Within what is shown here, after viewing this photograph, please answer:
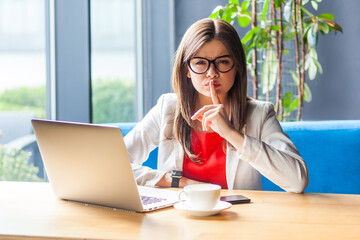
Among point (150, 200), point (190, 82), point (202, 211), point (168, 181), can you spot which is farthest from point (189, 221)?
point (190, 82)

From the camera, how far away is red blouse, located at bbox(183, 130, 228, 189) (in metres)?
1.80

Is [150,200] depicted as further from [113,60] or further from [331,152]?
[113,60]

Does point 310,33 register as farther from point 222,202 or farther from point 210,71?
point 222,202

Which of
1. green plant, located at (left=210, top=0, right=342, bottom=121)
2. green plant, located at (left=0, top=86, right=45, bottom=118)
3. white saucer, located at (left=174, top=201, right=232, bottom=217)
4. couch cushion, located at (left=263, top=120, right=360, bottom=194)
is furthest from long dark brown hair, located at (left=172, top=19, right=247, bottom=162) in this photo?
green plant, located at (left=210, top=0, right=342, bottom=121)

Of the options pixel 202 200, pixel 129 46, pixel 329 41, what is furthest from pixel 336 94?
pixel 202 200

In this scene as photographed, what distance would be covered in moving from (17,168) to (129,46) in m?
1.53

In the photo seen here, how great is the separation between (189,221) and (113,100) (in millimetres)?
2238

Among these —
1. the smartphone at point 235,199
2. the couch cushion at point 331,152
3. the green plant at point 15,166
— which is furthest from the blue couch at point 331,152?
the green plant at point 15,166

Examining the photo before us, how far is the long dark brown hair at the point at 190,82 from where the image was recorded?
1.70m

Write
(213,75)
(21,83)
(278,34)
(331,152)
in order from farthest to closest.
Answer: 1. (278,34)
2. (21,83)
3. (331,152)
4. (213,75)

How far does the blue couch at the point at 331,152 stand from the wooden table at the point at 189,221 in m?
0.69

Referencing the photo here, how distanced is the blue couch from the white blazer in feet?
1.10

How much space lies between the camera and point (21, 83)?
7.33ft

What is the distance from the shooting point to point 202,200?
1111mm
